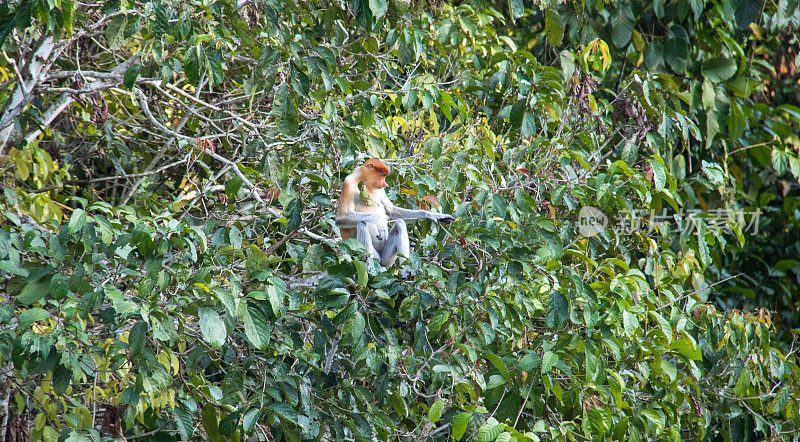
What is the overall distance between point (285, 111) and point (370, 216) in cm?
79

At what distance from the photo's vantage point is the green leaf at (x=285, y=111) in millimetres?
3422

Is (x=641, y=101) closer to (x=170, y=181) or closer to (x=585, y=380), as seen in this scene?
(x=585, y=380)

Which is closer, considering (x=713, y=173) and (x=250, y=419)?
(x=250, y=419)

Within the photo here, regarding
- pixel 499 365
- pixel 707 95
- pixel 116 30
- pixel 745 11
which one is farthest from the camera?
pixel 745 11

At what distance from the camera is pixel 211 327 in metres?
2.82

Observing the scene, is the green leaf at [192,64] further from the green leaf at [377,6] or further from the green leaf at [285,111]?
the green leaf at [377,6]

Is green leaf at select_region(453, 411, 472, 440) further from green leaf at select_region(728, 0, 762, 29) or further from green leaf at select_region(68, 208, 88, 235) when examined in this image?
green leaf at select_region(728, 0, 762, 29)

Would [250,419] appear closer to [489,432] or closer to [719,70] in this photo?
[489,432]

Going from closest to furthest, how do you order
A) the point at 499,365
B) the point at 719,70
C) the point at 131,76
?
the point at 499,365 < the point at 131,76 < the point at 719,70

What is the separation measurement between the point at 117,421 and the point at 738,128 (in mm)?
3982

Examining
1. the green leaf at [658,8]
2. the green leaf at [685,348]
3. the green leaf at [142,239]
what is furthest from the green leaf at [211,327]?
the green leaf at [658,8]

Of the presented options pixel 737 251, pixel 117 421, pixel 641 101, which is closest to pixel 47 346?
pixel 117 421

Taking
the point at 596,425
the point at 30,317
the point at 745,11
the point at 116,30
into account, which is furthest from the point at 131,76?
the point at 745,11

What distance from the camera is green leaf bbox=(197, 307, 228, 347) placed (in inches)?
110
